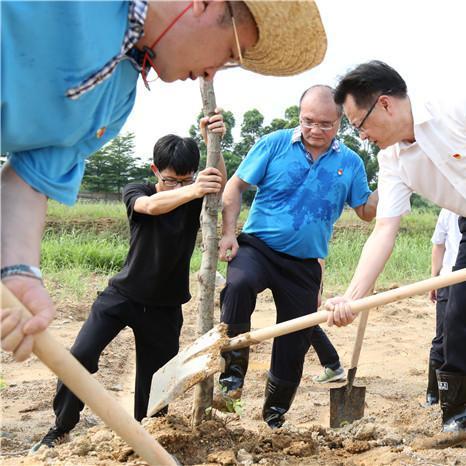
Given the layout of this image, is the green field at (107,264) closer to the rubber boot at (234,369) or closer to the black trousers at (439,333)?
the rubber boot at (234,369)

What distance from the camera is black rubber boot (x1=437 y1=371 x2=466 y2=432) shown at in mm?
3666

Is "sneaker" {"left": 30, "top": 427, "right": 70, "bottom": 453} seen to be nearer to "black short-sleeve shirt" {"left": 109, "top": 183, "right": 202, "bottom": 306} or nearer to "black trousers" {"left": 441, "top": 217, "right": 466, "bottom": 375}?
"black short-sleeve shirt" {"left": 109, "top": 183, "right": 202, "bottom": 306}

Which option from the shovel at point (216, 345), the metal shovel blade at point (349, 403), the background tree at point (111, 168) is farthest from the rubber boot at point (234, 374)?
the background tree at point (111, 168)

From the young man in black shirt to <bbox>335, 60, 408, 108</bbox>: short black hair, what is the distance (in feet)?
2.32

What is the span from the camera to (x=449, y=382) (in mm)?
3701

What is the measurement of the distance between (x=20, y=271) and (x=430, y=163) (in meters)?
2.36

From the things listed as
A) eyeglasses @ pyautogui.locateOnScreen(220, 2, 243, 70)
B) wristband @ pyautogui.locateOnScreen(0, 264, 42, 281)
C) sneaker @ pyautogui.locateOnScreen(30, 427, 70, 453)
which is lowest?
sneaker @ pyautogui.locateOnScreen(30, 427, 70, 453)

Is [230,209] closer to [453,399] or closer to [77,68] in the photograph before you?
[453,399]

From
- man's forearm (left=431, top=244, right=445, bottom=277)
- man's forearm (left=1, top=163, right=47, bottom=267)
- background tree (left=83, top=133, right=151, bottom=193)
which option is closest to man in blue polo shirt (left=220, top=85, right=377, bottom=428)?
man's forearm (left=431, top=244, right=445, bottom=277)

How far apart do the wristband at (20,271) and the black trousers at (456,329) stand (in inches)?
100

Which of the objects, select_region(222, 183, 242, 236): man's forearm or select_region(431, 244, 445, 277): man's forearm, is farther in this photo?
select_region(431, 244, 445, 277): man's forearm

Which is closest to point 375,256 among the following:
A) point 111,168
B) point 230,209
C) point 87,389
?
point 230,209

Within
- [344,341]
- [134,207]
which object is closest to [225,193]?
[134,207]

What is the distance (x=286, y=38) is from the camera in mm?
2008
